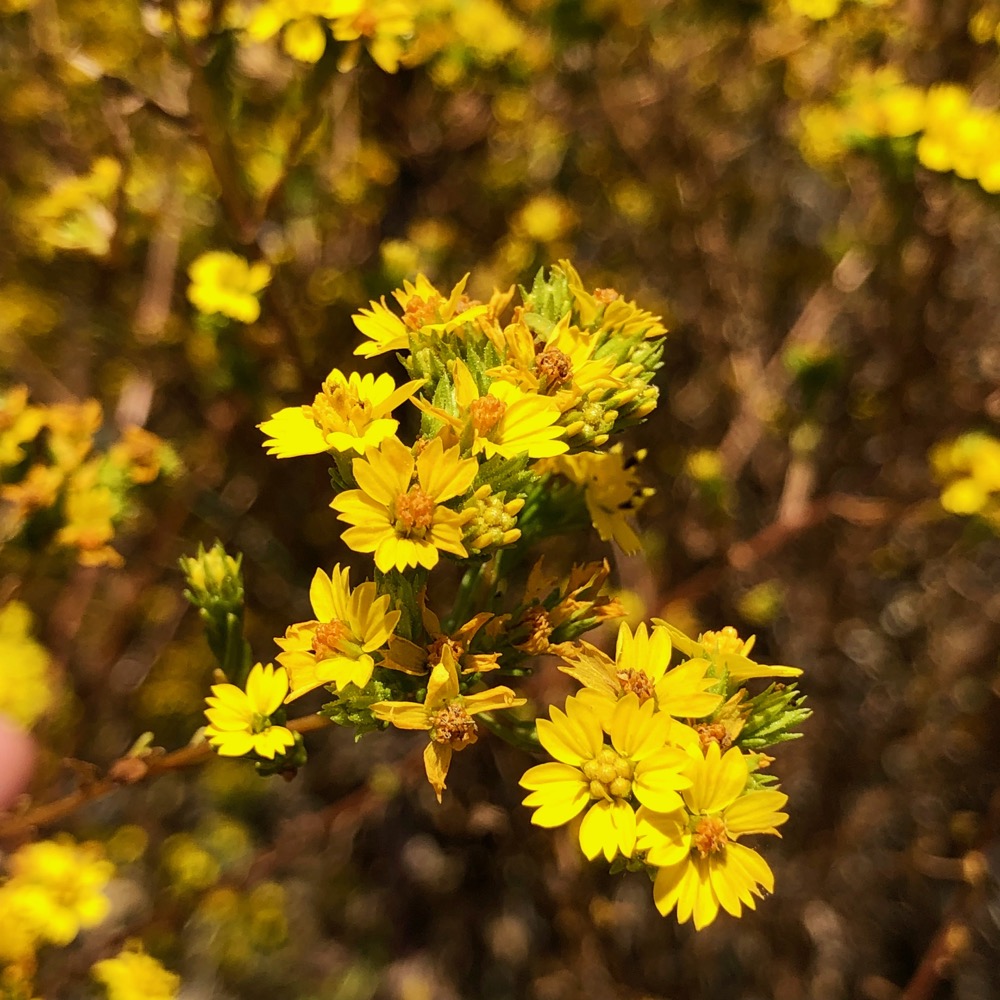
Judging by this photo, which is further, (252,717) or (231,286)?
(231,286)

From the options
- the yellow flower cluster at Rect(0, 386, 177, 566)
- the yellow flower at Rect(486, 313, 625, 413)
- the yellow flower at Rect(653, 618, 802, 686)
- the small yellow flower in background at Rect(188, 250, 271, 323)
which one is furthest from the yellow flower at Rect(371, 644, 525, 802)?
the small yellow flower in background at Rect(188, 250, 271, 323)

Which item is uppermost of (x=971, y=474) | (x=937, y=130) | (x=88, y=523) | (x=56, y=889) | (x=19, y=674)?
(x=937, y=130)

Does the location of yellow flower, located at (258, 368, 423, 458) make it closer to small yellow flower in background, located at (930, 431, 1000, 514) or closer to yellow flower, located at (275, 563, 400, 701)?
yellow flower, located at (275, 563, 400, 701)

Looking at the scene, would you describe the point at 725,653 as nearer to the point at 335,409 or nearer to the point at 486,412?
the point at 486,412

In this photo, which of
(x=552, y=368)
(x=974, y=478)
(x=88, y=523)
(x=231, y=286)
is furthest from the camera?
(x=974, y=478)

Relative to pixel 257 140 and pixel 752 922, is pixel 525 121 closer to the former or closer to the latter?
pixel 257 140

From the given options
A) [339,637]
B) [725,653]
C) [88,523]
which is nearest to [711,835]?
[725,653]

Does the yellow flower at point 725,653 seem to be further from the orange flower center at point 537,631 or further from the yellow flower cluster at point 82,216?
the yellow flower cluster at point 82,216
